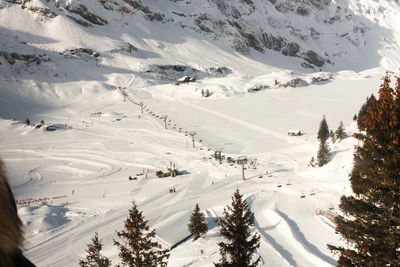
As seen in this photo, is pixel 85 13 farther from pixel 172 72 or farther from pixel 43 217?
pixel 43 217

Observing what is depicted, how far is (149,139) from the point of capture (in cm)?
5138

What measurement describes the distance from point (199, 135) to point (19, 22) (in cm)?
14591

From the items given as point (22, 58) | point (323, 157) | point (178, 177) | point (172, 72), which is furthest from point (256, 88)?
point (22, 58)

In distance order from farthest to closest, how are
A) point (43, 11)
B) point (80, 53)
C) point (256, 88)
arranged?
1. point (43, 11)
2. point (80, 53)
3. point (256, 88)

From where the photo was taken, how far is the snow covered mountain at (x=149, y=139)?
75.8 ft

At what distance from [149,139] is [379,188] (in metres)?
47.8

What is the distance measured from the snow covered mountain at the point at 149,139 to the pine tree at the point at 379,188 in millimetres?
7328

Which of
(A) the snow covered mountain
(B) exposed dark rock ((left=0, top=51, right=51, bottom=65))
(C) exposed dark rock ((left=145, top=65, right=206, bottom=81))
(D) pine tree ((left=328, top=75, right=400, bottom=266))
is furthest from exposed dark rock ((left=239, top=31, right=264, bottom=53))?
(D) pine tree ((left=328, top=75, right=400, bottom=266))

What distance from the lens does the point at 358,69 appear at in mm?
199500

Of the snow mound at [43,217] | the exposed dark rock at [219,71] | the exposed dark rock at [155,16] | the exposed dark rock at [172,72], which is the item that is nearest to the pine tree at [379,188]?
the snow mound at [43,217]

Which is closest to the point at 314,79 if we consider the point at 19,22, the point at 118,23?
the point at 118,23

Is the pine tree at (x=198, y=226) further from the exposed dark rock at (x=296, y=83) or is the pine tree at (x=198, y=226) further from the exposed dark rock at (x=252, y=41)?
the exposed dark rock at (x=252, y=41)

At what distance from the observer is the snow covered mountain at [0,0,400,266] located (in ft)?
75.8

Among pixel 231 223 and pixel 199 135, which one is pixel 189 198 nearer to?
pixel 231 223
